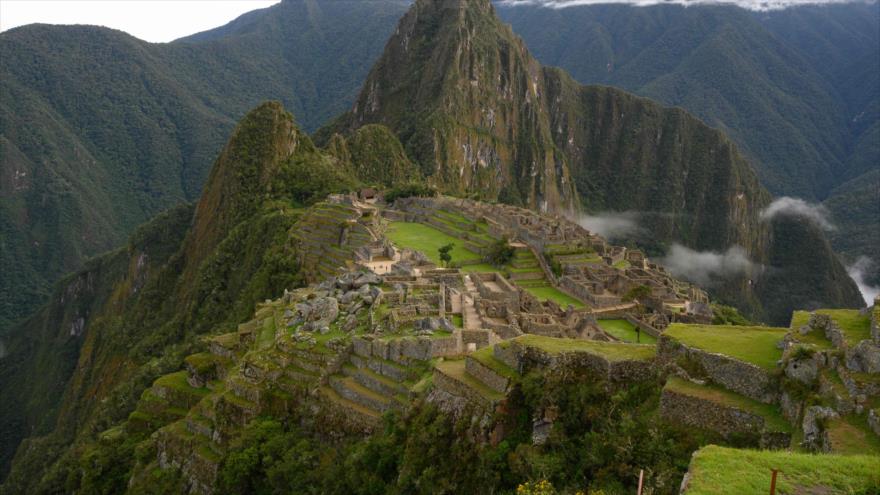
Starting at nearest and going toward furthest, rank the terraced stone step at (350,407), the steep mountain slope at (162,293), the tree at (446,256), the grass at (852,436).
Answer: the grass at (852,436), the terraced stone step at (350,407), the tree at (446,256), the steep mountain slope at (162,293)

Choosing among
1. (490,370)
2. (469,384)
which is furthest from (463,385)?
(490,370)

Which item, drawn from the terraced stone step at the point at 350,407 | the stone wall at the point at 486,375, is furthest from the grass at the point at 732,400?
the terraced stone step at the point at 350,407

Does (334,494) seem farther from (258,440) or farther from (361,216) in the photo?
(361,216)

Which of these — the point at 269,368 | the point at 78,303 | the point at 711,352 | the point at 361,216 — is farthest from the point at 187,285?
the point at 711,352

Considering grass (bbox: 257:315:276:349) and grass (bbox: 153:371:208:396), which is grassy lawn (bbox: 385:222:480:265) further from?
grass (bbox: 153:371:208:396)

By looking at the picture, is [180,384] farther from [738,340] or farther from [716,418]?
[716,418]

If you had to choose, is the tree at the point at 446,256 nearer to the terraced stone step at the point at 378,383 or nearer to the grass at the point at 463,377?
the terraced stone step at the point at 378,383

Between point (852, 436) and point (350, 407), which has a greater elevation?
point (852, 436)
